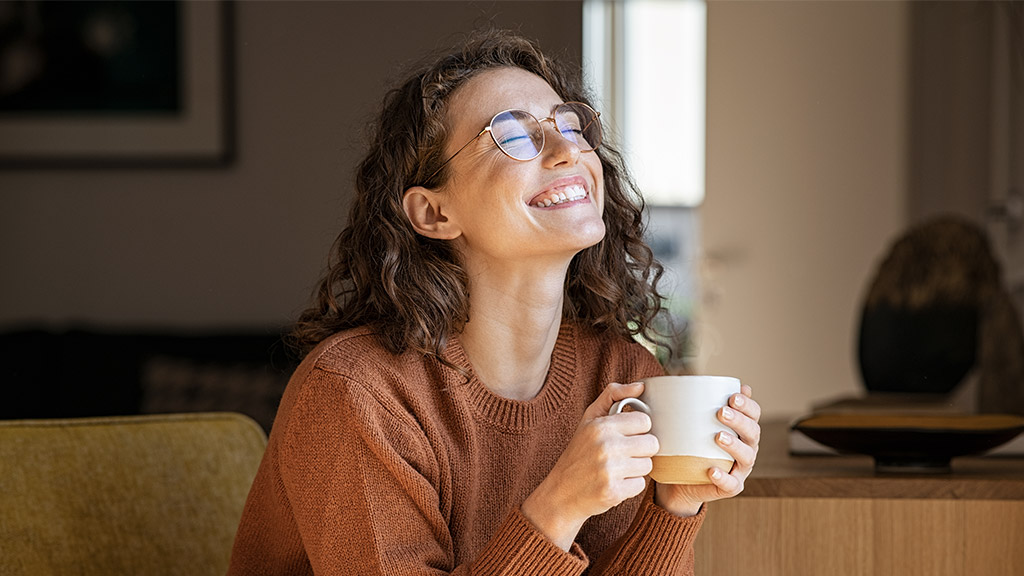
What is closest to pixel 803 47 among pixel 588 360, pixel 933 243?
pixel 933 243

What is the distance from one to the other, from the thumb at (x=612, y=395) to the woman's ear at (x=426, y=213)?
0.31 metres

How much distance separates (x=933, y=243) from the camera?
308 cm

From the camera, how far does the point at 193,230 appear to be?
8.58 feet

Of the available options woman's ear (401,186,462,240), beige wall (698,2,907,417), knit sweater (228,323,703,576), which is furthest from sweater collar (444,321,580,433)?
beige wall (698,2,907,417)

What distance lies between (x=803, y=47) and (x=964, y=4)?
0.71 metres

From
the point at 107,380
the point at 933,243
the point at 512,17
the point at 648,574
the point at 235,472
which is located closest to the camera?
the point at 648,574

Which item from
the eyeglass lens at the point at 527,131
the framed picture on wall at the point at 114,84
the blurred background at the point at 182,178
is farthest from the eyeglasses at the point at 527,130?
the framed picture on wall at the point at 114,84

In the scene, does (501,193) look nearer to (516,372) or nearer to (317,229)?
(516,372)

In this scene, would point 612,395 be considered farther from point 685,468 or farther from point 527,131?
point 527,131

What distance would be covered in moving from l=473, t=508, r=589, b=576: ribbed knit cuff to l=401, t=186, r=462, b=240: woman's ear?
37cm

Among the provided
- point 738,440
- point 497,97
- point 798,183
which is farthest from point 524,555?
point 798,183

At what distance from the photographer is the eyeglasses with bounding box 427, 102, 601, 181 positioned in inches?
45.6

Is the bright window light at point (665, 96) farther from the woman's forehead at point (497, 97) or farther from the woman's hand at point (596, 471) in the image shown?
the woman's hand at point (596, 471)

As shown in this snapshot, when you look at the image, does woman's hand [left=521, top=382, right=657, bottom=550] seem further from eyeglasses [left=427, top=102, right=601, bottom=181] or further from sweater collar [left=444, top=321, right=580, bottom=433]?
eyeglasses [left=427, top=102, right=601, bottom=181]
